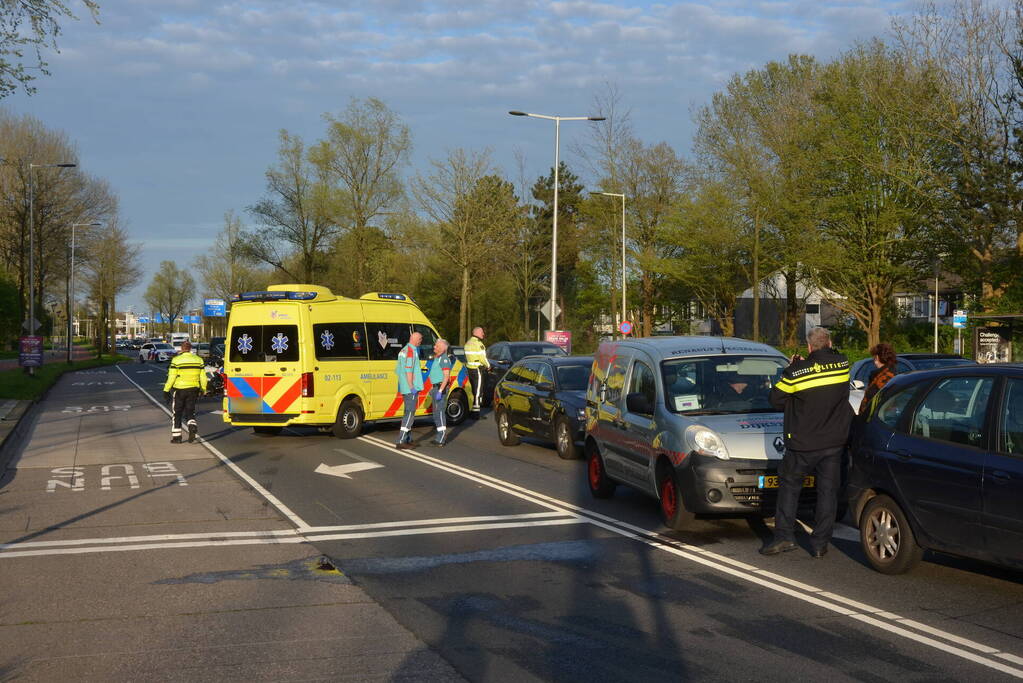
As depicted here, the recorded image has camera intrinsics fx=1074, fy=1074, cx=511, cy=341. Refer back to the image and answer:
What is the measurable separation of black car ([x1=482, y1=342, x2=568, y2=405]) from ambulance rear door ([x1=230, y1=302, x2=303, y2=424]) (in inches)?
373

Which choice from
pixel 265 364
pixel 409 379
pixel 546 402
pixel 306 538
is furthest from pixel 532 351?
pixel 306 538

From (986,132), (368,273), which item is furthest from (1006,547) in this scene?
(368,273)

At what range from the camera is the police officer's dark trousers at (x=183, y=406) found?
17969 mm

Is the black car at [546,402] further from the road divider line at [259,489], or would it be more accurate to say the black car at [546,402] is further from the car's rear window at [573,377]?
the road divider line at [259,489]

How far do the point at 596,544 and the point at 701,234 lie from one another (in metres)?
38.4

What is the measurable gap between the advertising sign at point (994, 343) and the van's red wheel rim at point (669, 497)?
19.5m

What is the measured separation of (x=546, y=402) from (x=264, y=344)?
5.32 metres

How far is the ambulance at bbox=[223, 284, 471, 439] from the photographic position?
59.4 feet

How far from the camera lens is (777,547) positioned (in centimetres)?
832

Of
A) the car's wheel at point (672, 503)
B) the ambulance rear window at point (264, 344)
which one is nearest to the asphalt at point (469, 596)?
the car's wheel at point (672, 503)

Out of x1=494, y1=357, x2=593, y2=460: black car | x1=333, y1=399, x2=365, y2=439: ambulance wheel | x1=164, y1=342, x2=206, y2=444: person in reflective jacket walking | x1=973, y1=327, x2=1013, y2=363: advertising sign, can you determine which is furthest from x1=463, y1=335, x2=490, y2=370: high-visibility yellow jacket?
x1=973, y1=327, x2=1013, y2=363: advertising sign

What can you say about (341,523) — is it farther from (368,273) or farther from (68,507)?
(368,273)

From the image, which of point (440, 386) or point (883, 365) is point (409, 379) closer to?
point (440, 386)

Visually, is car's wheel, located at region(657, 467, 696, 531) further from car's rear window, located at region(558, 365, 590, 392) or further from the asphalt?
car's rear window, located at region(558, 365, 590, 392)
